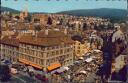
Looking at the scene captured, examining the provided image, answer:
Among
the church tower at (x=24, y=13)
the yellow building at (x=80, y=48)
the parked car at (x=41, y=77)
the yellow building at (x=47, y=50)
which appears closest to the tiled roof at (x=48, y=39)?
the yellow building at (x=47, y=50)

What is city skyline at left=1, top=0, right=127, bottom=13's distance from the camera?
6.18m

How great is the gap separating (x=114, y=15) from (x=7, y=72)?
1.56 meters

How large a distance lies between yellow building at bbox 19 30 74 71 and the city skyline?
12.1 inches

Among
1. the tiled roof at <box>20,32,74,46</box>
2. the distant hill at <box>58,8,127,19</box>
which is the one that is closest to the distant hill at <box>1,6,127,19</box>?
the distant hill at <box>58,8,127,19</box>

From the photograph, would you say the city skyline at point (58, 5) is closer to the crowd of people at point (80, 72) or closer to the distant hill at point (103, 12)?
the distant hill at point (103, 12)

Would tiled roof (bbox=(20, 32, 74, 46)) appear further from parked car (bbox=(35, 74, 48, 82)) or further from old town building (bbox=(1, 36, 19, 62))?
parked car (bbox=(35, 74, 48, 82))

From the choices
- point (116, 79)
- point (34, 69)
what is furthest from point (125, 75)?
point (34, 69)

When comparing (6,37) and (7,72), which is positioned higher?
(6,37)

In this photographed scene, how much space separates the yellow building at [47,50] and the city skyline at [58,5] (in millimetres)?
307

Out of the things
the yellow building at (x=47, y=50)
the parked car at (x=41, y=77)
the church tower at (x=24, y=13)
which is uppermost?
the church tower at (x=24, y=13)

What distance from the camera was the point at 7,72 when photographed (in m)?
6.29

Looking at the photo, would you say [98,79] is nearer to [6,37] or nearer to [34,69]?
[34,69]

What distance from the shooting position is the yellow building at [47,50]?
621 cm

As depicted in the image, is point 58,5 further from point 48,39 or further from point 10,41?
point 10,41
